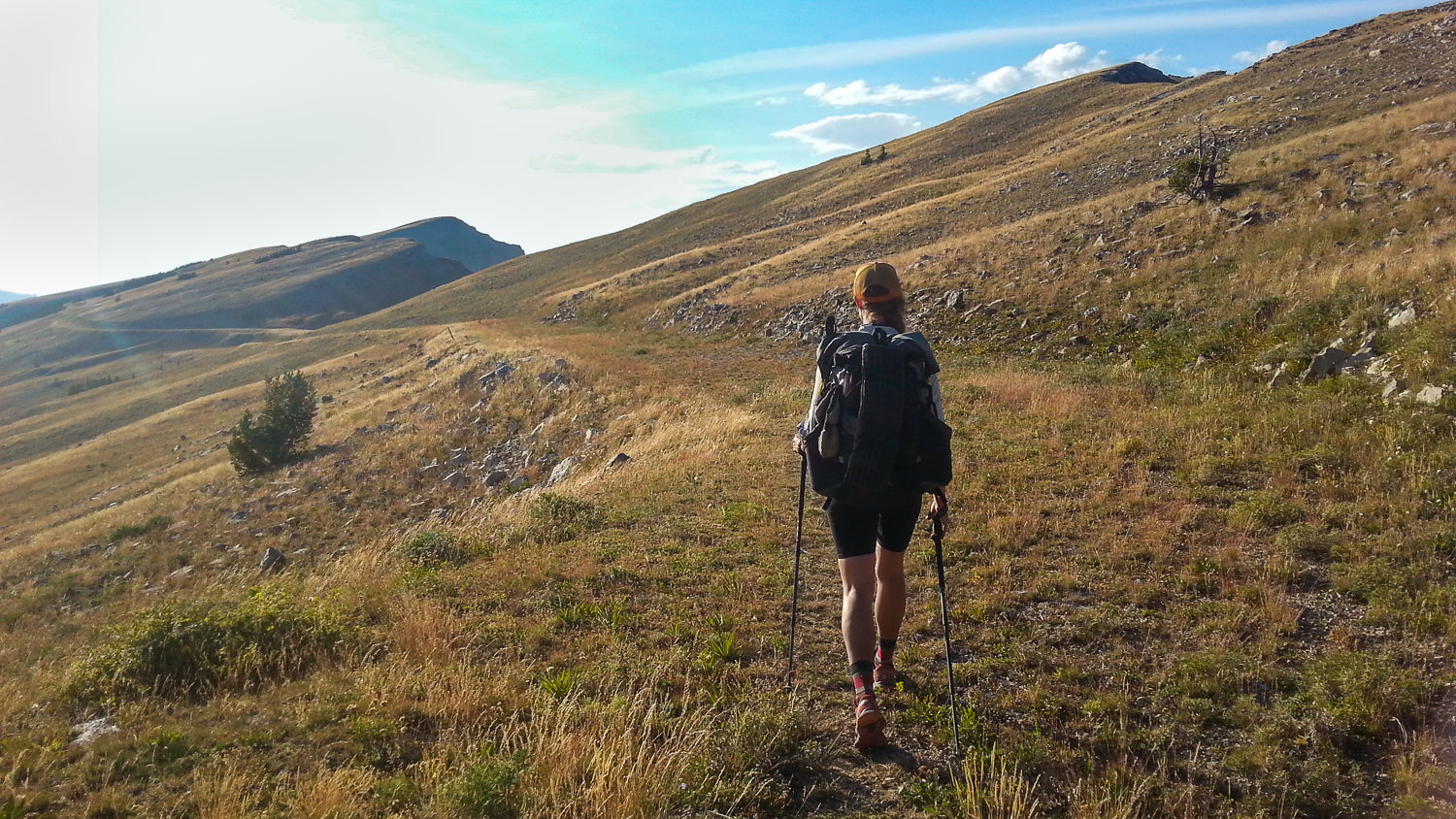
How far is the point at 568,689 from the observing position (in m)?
4.94

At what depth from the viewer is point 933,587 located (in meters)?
6.61

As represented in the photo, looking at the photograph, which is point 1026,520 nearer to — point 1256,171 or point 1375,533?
point 1375,533

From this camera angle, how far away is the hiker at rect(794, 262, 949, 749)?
4.17 meters

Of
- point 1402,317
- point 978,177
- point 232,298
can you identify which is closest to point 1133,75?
point 978,177

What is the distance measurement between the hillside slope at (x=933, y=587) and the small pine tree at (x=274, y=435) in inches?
108

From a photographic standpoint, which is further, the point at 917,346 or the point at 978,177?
the point at 978,177

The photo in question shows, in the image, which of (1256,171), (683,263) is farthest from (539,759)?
(683,263)

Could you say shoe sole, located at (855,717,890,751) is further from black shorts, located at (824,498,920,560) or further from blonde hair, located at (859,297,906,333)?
blonde hair, located at (859,297,906,333)

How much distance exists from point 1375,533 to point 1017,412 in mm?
6640

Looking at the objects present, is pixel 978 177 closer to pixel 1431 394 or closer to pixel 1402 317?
pixel 1402 317

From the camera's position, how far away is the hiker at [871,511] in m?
4.17

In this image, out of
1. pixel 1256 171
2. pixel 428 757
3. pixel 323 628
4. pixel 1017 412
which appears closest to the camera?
pixel 428 757

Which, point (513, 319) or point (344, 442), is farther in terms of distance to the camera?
point (513, 319)

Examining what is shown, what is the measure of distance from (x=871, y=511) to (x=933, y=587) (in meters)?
2.69
